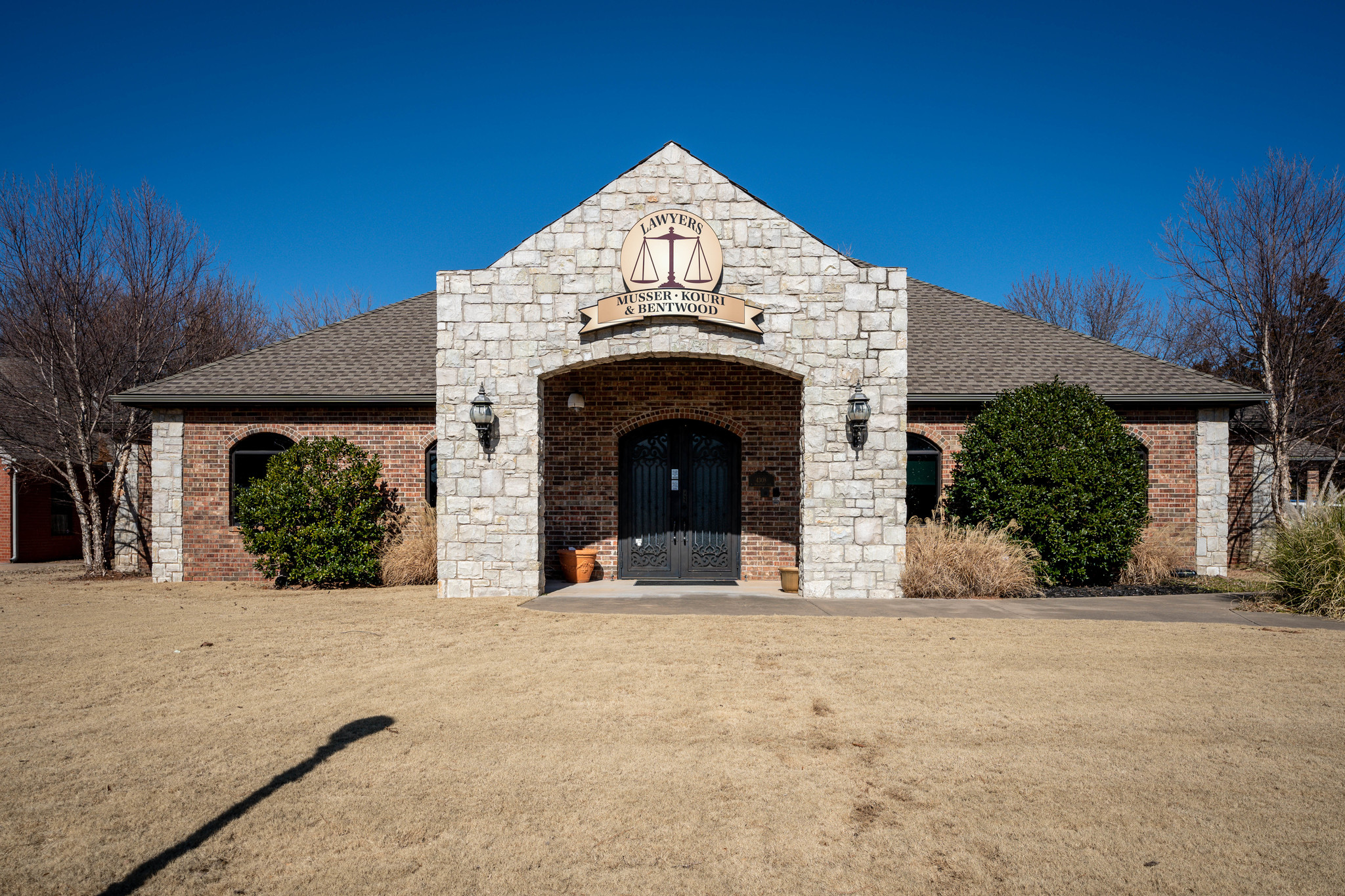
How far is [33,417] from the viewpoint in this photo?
14617mm

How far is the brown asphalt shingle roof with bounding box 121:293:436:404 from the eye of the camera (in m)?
12.1

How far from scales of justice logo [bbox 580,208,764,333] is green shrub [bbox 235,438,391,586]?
15.6 feet

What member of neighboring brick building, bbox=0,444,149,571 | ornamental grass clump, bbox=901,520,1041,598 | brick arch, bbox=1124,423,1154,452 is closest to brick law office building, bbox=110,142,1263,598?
brick arch, bbox=1124,423,1154,452

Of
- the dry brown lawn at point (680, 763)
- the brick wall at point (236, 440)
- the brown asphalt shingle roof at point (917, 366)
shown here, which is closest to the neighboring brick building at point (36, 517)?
the brick wall at point (236, 440)

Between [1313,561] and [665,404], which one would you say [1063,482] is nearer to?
[1313,561]

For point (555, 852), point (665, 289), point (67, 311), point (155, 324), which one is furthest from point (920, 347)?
point (67, 311)

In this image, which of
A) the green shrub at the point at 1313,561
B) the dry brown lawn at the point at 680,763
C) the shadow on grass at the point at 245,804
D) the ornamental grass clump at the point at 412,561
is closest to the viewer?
the shadow on grass at the point at 245,804

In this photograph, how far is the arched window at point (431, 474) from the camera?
40.9 feet

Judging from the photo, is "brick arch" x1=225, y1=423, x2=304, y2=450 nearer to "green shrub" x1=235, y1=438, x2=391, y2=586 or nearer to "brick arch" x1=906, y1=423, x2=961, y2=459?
"green shrub" x1=235, y1=438, x2=391, y2=586

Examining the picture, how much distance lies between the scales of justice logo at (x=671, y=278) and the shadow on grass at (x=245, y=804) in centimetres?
608

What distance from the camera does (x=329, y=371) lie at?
43.0 feet

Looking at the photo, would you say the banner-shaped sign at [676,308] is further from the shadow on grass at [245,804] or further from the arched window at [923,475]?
the shadow on grass at [245,804]

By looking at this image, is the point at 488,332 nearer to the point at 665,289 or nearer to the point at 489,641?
the point at 665,289

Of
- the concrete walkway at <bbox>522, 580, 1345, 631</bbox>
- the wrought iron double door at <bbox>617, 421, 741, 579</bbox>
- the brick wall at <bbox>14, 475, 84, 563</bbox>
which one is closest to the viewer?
the concrete walkway at <bbox>522, 580, 1345, 631</bbox>
